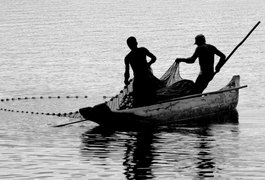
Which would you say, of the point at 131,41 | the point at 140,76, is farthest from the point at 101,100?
the point at 131,41

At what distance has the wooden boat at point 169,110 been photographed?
24.6 m

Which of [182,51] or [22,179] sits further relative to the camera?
[182,51]

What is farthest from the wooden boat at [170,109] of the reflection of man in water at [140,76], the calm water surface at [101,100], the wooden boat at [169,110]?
the calm water surface at [101,100]

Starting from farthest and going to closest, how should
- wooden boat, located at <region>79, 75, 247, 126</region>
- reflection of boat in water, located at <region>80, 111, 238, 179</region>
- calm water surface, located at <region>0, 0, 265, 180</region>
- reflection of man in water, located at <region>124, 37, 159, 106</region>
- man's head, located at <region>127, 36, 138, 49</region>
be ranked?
reflection of man in water, located at <region>124, 37, 159, 106</region> → wooden boat, located at <region>79, 75, 247, 126</region> → man's head, located at <region>127, 36, 138, 49</region> → calm water surface, located at <region>0, 0, 265, 180</region> → reflection of boat in water, located at <region>80, 111, 238, 179</region>

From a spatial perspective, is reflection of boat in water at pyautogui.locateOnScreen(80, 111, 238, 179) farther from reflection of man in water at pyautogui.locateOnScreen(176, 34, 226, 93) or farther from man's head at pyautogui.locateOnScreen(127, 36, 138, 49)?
man's head at pyautogui.locateOnScreen(127, 36, 138, 49)

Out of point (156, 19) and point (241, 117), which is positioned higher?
point (156, 19)

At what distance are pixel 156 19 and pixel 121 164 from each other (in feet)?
Result: 239

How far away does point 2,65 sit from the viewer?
4884 cm

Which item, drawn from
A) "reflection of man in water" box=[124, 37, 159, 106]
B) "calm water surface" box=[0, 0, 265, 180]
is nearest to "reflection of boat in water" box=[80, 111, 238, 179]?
"calm water surface" box=[0, 0, 265, 180]

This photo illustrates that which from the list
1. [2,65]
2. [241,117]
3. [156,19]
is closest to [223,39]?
[2,65]

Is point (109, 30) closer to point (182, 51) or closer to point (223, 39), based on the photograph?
point (223, 39)

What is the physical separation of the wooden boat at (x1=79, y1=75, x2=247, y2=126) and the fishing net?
31 millimetres

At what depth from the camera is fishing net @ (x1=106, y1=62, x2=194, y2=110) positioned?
1003 inches

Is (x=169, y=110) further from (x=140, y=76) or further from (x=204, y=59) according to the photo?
(x=204, y=59)
